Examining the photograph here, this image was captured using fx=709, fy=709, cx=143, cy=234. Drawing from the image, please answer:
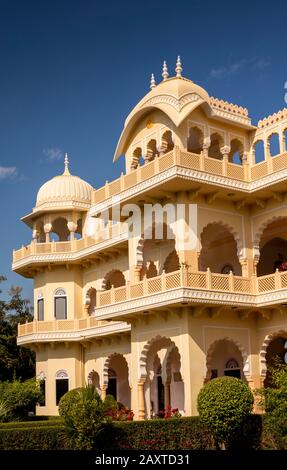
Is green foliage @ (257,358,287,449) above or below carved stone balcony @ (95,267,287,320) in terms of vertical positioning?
below

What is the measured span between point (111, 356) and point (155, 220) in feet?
33.2

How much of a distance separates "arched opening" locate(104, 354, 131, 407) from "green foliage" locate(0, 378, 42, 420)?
590 centimetres

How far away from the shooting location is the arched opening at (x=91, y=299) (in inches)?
1330

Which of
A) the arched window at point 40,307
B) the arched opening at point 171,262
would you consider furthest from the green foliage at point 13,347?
the arched opening at point 171,262

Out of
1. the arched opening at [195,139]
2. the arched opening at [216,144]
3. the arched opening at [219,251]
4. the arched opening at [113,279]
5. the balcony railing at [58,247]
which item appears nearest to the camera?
the arched opening at [195,139]

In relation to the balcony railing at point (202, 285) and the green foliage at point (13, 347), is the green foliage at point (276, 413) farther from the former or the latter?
the green foliage at point (13, 347)

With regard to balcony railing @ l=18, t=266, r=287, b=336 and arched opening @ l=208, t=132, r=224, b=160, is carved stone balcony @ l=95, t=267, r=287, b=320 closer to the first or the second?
balcony railing @ l=18, t=266, r=287, b=336

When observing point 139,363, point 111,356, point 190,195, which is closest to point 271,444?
point 139,363

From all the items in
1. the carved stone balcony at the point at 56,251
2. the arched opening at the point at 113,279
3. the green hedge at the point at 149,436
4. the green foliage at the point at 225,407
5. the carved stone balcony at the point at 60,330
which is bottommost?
the green hedge at the point at 149,436

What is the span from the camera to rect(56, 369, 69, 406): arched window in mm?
33000

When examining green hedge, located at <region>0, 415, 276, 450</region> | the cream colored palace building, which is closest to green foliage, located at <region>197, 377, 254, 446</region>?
green hedge, located at <region>0, 415, 276, 450</region>

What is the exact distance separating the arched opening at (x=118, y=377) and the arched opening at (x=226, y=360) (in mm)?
7368

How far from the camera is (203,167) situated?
73.0 ft

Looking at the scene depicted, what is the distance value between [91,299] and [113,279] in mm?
1827
